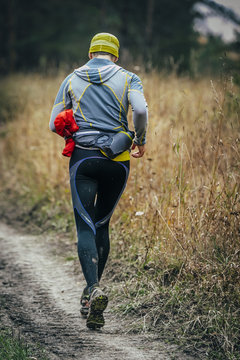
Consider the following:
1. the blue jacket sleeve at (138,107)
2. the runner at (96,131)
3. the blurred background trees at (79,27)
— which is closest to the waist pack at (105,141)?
the runner at (96,131)

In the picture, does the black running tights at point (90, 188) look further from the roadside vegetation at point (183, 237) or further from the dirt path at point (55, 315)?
the roadside vegetation at point (183, 237)

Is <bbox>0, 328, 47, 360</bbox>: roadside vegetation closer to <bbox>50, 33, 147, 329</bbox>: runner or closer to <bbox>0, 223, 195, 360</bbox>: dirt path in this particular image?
<bbox>0, 223, 195, 360</bbox>: dirt path

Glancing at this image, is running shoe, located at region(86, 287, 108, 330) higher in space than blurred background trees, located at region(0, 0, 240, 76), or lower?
higher

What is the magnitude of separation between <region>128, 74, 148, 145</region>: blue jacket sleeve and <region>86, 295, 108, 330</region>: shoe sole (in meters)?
1.17

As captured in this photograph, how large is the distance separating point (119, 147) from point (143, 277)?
4.35 ft

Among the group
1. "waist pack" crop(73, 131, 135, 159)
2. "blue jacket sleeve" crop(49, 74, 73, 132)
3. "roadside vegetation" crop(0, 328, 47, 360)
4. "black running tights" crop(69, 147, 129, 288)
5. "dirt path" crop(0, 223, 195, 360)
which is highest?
"blue jacket sleeve" crop(49, 74, 73, 132)

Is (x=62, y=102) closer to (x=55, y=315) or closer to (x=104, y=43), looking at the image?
(x=104, y=43)

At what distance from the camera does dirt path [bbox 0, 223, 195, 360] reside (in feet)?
10.3

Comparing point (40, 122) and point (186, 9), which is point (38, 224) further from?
point (186, 9)

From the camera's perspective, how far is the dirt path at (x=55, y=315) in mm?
3143

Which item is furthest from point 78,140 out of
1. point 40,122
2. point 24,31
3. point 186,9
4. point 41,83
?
point 24,31

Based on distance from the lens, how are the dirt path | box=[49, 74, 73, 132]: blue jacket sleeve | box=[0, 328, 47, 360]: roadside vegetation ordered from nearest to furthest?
box=[0, 328, 47, 360]: roadside vegetation, the dirt path, box=[49, 74, 73, 132]: blue jacket sleeve

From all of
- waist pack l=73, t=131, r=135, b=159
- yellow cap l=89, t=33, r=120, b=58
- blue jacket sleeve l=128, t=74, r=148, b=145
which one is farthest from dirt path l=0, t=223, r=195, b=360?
yellow cap l=89, t=33, r=120, b=58

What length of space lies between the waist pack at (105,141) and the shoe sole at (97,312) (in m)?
1.01
